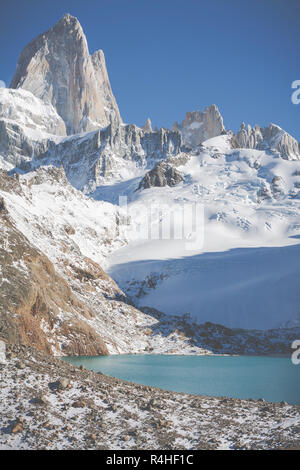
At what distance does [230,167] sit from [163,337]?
5318 inches

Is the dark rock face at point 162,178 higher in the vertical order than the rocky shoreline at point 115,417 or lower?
higher

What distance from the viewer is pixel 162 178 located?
175500 mm

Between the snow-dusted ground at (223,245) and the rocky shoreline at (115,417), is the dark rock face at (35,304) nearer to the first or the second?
the rocky shoreline at (115,417)

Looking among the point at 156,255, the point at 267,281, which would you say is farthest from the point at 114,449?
the point at 156,255

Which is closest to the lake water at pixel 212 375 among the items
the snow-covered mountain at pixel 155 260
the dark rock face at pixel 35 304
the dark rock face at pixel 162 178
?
the dark rock face at pixel 35 304

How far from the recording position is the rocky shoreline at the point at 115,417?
13312 mm

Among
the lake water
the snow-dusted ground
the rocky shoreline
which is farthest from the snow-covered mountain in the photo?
the rocky shoreline

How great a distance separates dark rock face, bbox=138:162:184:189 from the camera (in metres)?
174

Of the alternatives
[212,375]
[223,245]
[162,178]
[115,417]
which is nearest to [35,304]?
[212,375]

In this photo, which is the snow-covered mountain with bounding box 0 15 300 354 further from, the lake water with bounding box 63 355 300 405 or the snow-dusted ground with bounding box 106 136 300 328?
the lake water with bounding box 63 355 300 405

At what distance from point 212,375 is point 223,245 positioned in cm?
8121

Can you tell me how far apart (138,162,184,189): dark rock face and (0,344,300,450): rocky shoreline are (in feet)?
514

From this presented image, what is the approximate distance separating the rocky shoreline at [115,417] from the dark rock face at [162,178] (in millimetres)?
156654
